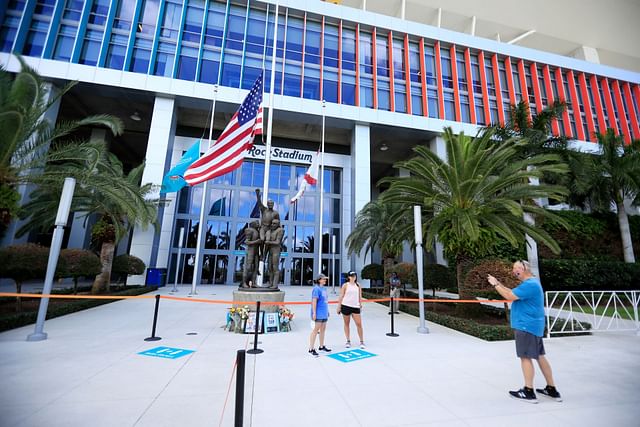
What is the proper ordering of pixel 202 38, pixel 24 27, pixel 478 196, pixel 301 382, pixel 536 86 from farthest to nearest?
pixel 536 86
pixel 202 38
pixel 24 27
pixel 478 196
pixel 301 382

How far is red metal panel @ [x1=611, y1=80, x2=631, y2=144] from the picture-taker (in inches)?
1141

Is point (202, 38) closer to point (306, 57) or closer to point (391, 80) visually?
point (306, 57)

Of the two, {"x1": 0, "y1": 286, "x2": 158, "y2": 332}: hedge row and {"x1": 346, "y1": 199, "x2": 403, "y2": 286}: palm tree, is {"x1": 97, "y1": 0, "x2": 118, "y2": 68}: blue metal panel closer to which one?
{"x1": 0, "y1": 286, "x2": 158, "y2": 332}: hedge row

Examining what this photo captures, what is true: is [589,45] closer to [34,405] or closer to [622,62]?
[622,62]

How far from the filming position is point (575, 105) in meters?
28.2

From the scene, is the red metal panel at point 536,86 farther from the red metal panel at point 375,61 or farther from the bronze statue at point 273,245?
the bronze statue at point 273,245

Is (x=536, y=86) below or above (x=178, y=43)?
above

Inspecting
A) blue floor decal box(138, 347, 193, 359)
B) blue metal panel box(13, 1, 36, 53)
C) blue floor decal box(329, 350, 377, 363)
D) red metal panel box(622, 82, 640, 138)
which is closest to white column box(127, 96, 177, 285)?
blue metal panel box(13, 1, 36, 53)

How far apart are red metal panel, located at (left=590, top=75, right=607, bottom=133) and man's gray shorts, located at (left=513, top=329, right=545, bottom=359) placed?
119 feet

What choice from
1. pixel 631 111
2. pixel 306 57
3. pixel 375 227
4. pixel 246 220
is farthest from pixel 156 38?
pixel 631 111

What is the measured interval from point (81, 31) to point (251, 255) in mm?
23292

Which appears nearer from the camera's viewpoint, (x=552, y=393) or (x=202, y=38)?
(x=552, y=393)

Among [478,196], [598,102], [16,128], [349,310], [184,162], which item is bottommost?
[349,310]

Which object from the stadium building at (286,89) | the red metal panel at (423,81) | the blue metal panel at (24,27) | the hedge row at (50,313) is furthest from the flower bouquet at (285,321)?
the blue metal panel at (24,27)
